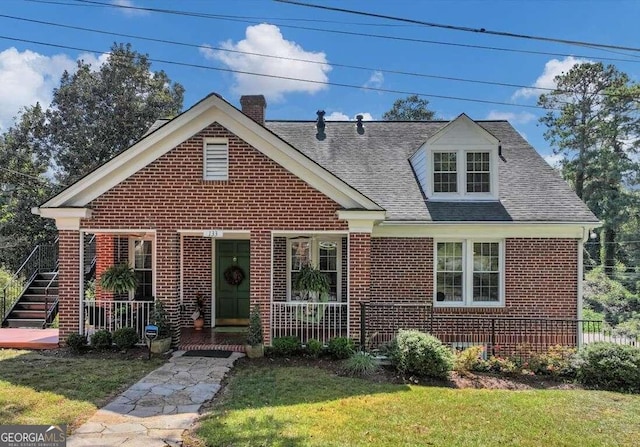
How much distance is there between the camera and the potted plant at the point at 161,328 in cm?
891

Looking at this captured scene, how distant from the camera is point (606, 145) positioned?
33688 mm

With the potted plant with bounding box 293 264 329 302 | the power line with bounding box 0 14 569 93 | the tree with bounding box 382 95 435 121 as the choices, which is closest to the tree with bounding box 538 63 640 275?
the tree with bounding box 382 95 435 121

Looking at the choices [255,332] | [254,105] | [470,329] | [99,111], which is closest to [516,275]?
[470,329]

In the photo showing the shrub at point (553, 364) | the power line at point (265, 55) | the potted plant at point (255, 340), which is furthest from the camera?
the power line at point (265, 55)

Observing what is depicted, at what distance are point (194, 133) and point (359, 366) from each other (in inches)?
244

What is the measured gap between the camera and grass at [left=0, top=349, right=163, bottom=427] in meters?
5.70

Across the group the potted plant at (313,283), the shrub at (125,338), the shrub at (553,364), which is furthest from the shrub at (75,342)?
the shrub at (553,364)

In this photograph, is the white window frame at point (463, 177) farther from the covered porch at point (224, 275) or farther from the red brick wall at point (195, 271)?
the red brick wall at point (195, 271)

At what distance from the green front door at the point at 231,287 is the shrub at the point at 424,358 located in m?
5.55

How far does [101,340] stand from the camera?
9.12 meters

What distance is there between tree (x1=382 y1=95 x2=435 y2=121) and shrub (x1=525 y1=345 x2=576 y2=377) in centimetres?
3665

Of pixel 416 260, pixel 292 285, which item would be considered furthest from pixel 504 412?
pixel 292 285

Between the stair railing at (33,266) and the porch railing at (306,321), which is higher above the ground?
the stair railing at (33,266)

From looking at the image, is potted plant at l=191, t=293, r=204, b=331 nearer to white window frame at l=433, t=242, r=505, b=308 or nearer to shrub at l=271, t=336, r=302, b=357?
shrub at l=271, t=336, r=302, b=357
